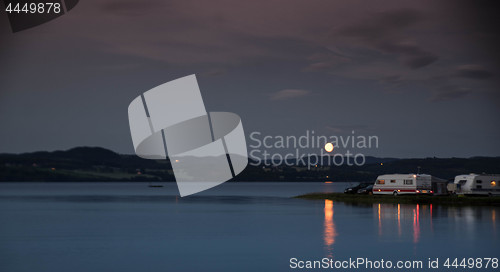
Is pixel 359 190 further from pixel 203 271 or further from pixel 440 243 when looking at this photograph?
pixel 203 271

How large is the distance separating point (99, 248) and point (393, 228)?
1079 inches

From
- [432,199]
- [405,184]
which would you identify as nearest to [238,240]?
[432,199]

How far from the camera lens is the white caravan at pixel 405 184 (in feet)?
299

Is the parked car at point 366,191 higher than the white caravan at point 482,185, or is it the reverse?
the white caravan at point 482,185

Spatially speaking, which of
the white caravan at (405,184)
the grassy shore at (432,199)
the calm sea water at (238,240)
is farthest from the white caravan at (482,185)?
the calm sea water at (238,240)

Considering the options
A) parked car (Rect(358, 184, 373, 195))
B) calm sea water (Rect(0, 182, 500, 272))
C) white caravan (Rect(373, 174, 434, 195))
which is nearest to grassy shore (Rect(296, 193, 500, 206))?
white caravan (Rect(373, 174, 434, 195))

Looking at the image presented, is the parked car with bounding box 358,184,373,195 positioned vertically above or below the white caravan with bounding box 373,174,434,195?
below

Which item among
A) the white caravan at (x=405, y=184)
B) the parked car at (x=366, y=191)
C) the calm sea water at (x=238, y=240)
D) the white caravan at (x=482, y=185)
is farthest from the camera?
the parked car at (x=366, y=191)

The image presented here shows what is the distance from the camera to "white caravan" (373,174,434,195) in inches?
3583

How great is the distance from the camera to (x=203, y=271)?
3456 cm

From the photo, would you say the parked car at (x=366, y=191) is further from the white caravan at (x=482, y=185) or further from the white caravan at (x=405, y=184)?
the white caravan at (x=482, y=185)

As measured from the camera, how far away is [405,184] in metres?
92.2

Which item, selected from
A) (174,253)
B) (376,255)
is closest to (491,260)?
(376,255)

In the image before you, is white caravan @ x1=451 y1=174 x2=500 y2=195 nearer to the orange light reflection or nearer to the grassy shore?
the grassy shore
